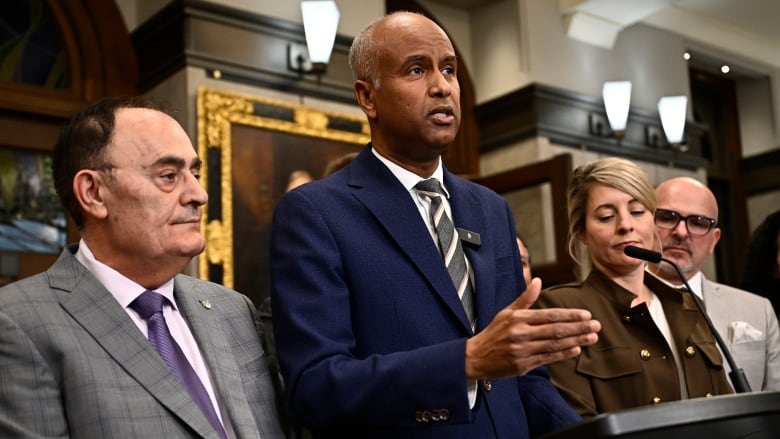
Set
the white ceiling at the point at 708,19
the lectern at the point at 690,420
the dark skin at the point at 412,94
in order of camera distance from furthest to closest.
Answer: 1. the white ceiling at the point at 708,19
2. the dark skin at the point at 412,94
3. the lectern at the point at 690,420

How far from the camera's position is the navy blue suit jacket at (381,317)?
1.81 meters

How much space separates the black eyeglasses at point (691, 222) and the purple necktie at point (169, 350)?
2.25 m

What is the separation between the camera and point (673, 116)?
830 cm

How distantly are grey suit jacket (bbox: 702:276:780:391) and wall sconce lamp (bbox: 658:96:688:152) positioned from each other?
4783 millimetres

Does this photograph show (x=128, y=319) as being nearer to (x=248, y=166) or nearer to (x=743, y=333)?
(x=743, y=333)

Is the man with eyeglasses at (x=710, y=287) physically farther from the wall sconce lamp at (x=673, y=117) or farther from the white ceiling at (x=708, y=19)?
the wall sconce lamp at (x=673, y=117)

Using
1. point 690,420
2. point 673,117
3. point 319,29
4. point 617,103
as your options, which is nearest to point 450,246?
point 690,420

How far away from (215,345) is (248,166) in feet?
12.6

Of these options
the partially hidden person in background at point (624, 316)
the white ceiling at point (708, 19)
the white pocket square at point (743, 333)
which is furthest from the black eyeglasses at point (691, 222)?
the white ceiling at point (708, 19)

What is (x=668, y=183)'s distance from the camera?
3.86 meters

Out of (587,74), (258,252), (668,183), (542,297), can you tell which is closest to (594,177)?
(542,297)

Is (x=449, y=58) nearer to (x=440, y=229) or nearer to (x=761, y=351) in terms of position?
(x=440, y=229)

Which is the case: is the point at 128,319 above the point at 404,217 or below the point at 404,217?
below

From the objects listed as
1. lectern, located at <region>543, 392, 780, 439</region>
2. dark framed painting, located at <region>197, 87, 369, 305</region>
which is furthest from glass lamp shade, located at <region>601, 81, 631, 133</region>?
lectern, located at <region>543, 392, 780, 439</region>
